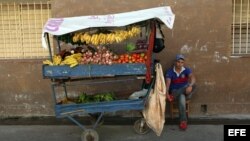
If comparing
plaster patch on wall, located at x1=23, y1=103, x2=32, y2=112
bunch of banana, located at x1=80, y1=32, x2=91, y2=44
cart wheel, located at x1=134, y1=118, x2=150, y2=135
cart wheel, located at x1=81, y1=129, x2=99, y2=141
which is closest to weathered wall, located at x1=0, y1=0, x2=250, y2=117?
plaster patch on wall, located at x1=23, y1=103, x2=32, y2=112

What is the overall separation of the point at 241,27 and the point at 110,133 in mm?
3118

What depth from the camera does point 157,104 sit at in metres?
6.23

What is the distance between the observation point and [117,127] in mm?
7180

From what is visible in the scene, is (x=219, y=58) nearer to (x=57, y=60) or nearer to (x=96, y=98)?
(x=96, y=98)

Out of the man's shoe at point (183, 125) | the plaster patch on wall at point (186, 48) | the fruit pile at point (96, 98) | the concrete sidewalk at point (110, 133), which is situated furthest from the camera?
the plaster patch on wall at point (186, 48)

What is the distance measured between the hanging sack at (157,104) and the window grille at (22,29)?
2.73 m

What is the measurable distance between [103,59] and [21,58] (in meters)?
2.59

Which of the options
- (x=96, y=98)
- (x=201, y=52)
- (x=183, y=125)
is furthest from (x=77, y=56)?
(x=201, y=52)

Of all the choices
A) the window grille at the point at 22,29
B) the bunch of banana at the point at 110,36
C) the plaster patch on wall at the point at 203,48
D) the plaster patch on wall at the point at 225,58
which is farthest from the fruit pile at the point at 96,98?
the plaster patch on wall at the point at 225,58

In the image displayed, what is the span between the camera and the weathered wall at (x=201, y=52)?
7402mm

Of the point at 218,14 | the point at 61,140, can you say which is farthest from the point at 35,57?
the point at 218,14

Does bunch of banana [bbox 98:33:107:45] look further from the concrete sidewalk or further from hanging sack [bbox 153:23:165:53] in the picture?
the concrete sidewalk

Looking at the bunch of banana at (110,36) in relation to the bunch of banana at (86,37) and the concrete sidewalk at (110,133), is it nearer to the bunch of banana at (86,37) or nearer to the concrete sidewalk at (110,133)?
the bunch of banana at (86,37)

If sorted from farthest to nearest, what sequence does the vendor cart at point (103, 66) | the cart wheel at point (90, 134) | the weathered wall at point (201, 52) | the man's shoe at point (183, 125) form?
1. the weathered wall at point (201, 52)
2. the man's shoe at point (183, 125)
3. the cart wheel at point (90, 134)
4. the vendor cart at point (103, 66)
